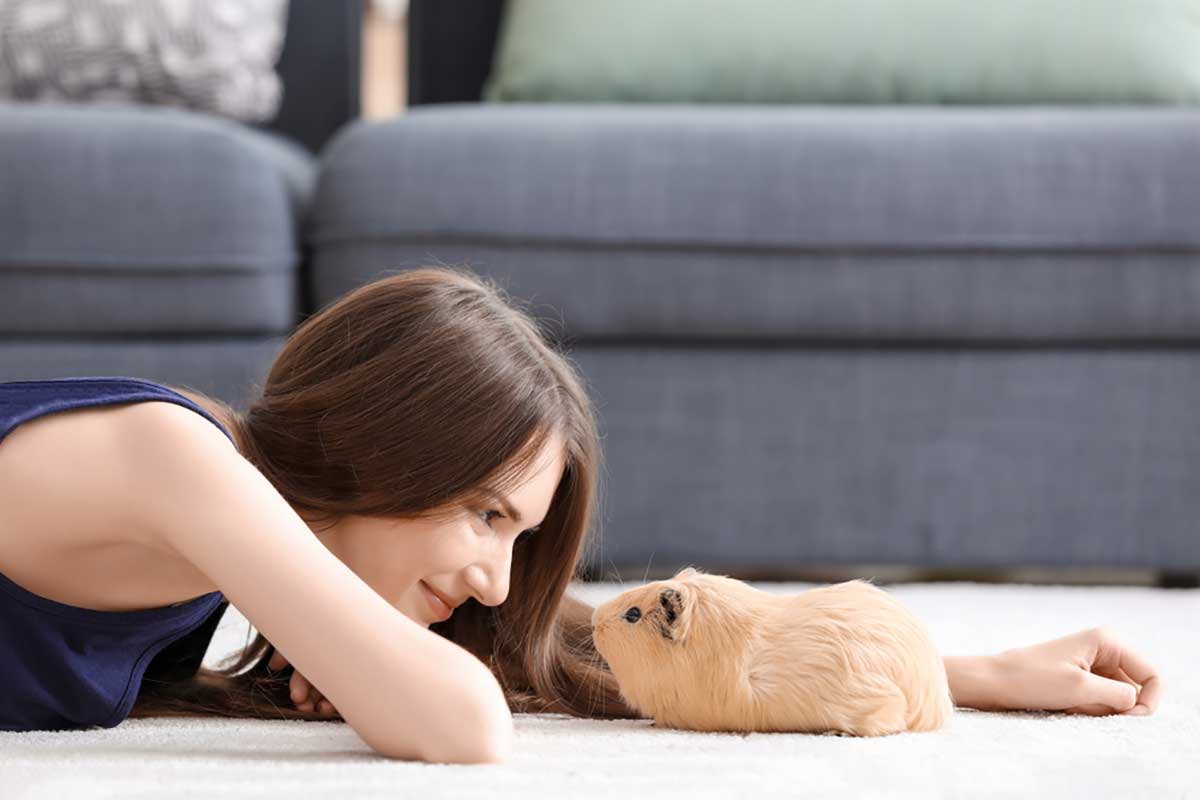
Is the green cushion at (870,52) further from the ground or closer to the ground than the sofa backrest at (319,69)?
further from the ground

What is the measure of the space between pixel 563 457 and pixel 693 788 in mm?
361

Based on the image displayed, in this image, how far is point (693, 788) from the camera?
0.64 metres

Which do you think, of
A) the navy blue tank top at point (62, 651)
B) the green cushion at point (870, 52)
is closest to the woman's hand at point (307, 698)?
the navy blue tank top at point (62, 651)

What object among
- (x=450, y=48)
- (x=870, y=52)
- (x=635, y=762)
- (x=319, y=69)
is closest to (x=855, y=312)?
(x=870, y=52)

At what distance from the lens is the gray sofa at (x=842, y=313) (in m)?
1.49

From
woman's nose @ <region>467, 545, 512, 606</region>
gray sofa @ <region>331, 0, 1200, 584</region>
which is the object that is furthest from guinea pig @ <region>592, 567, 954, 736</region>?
gray sofa @ <region>331, 0, 1200, 584</region>

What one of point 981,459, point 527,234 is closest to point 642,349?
point 527,234

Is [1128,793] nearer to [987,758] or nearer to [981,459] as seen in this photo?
[987,758]

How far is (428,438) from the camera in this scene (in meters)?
0.89

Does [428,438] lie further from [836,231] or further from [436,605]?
[836,231]

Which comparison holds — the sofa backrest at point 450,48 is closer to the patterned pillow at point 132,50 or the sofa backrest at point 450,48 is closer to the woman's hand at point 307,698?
the patterned pillow at point 132,50

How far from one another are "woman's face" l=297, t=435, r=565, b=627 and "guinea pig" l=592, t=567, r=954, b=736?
111 millimetres

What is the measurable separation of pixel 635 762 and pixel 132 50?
1573mm

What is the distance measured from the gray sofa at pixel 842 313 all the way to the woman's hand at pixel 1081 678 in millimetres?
580
